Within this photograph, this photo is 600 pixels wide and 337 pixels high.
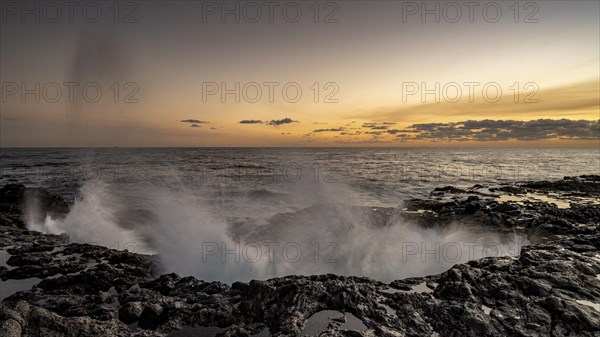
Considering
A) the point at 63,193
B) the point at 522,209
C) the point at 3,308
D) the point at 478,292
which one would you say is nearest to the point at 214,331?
the point at 3,308

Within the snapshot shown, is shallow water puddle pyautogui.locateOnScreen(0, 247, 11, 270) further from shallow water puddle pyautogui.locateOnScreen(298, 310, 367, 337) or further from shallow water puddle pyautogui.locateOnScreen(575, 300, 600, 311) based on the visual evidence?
shallow water puddle pyautogui.locateOnScreen(575, 300, 600, 311)

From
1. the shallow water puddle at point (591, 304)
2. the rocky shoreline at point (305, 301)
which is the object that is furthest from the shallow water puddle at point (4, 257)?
the shallow water puddle at point (591, 304)

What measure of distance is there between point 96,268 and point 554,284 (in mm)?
14022

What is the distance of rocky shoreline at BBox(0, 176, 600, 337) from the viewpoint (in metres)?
6.44

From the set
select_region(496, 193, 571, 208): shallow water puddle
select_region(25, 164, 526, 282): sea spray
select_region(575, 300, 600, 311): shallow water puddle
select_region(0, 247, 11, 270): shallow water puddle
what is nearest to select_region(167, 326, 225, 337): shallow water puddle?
select_region(25, 164, 526, 282): sea spray

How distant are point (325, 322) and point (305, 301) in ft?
2.40

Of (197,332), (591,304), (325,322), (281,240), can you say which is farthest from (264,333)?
(591,304)

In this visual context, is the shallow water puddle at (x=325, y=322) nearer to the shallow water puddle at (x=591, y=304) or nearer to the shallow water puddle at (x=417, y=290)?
the shallow water puddle at (x=417, y=290)

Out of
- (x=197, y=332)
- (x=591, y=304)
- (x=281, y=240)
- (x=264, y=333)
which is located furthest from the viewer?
(x=281, y=240)

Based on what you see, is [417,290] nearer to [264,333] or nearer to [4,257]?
[264,333]

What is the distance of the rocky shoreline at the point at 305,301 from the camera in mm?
6438

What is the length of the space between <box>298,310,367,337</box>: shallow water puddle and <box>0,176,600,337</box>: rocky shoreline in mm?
24

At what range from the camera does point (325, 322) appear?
7.01 metres

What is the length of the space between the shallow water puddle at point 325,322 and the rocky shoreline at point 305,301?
0.02 metres
